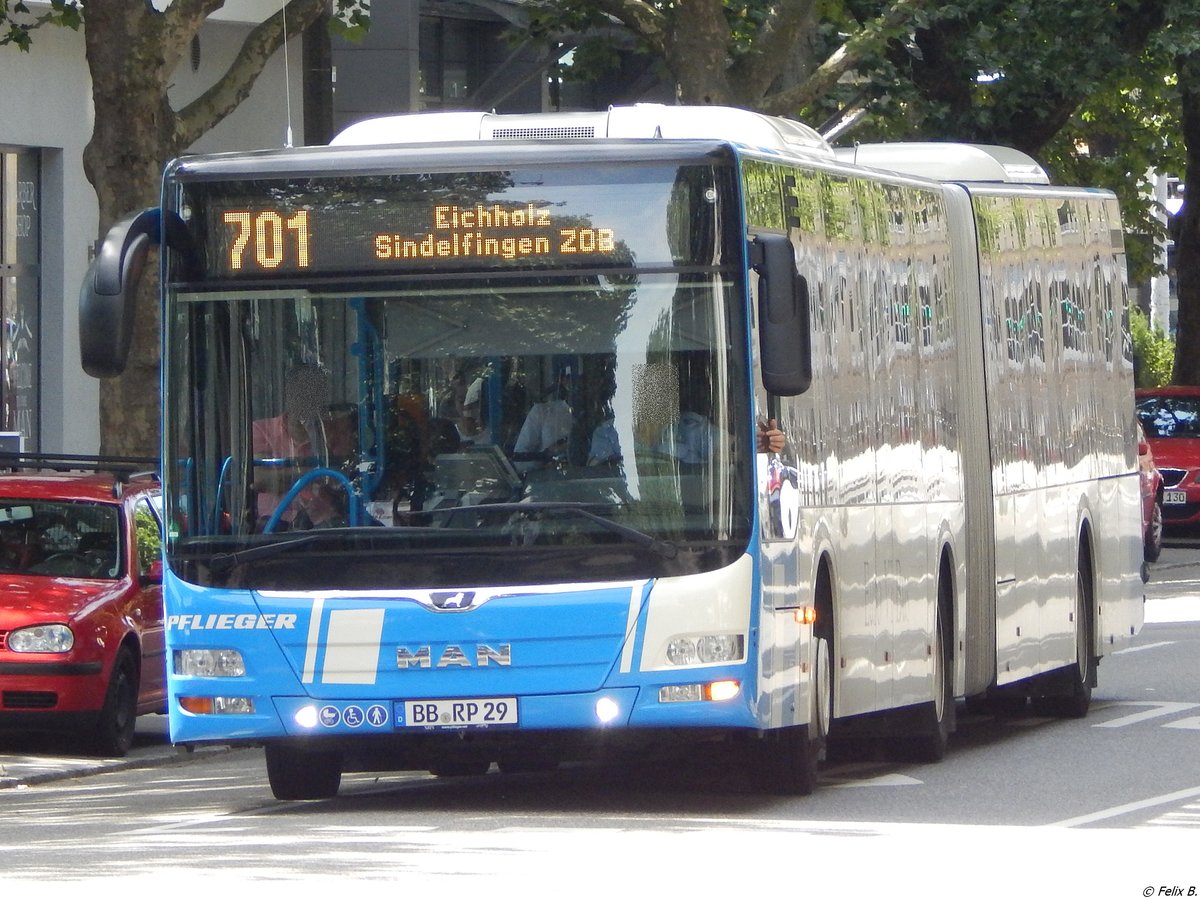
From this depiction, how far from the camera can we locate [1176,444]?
34812 millimetres

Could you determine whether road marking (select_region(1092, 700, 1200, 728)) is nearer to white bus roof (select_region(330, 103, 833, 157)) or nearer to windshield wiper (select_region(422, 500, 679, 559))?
white bus roof (select_region(330, 103, 833, 157))

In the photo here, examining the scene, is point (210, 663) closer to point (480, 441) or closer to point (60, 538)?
point (480, 441)

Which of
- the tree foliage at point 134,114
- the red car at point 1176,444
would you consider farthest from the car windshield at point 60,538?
the red car at point 1176,444

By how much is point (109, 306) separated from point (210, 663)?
1514mm

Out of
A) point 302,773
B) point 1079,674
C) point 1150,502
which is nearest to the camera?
point 302,773

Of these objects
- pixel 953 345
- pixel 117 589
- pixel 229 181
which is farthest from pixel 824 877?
pixel 117 589

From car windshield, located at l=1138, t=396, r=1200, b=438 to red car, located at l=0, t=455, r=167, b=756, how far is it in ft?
66.4

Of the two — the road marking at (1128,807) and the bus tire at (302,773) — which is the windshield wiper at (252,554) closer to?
the bus tire at (302,773)

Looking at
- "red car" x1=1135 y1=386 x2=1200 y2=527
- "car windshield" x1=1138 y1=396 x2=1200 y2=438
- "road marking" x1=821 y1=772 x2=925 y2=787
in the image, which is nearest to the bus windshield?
"road marking" x1=821 y1=772 x2=925 y2=787

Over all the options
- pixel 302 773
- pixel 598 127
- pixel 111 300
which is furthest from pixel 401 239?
pixel 302 773

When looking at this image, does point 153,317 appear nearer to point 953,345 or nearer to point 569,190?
point 953,345

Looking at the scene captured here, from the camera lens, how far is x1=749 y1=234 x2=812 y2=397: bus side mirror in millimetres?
10500

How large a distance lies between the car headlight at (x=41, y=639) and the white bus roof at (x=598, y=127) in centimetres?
427

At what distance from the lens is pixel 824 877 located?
9.12 meters
